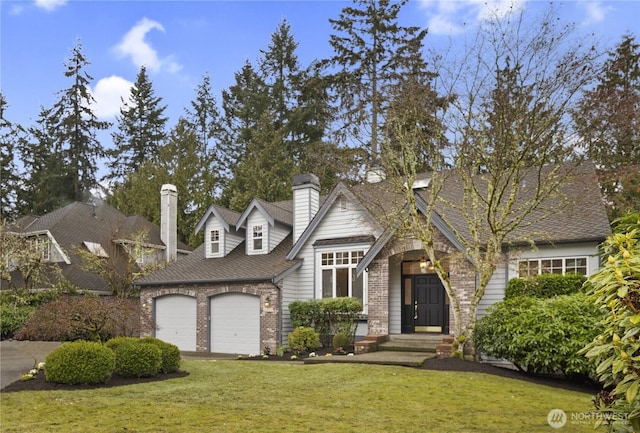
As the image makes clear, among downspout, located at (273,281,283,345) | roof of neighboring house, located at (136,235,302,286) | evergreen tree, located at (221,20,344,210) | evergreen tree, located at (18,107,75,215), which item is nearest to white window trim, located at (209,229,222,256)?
roof of neighboring house, located at (136,235,302,286)

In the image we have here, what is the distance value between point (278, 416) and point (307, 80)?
33736 millimetres

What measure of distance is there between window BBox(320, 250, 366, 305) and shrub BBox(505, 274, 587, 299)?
17.9ft

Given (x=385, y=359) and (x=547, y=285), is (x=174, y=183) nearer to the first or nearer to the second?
(x=385, y=359)

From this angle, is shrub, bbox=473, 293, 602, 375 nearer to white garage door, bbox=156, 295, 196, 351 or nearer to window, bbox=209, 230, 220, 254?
white garage door, bbox=156, 295, 196, 351

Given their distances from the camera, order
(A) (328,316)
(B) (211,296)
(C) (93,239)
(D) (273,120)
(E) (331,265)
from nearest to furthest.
→ (A) (328,316) → (E) (331,265) → (B) (211,296) → (C) (93,239) → (D) (273,120)

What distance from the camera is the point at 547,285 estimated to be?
13.8m

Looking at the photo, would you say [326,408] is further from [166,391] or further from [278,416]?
[166,391]

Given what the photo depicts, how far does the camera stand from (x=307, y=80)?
38.9 m

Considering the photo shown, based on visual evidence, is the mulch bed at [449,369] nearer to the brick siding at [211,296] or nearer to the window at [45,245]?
the brick siding at [211,296]

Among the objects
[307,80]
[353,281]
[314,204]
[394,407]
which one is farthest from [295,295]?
[307,80]

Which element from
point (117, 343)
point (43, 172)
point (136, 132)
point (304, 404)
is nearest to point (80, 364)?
point (117, 343)

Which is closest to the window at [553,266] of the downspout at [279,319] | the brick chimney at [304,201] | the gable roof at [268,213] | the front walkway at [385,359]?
the front walkway at [385,359]

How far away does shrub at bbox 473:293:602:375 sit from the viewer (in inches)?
447

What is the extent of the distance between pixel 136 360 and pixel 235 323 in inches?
347
